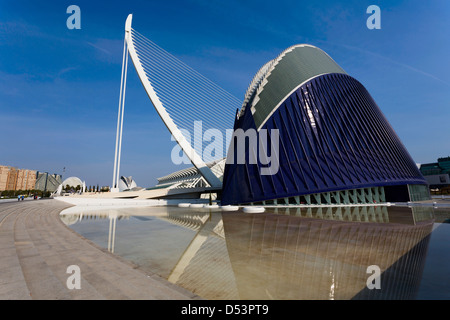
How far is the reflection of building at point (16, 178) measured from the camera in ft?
357

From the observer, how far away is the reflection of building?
4278 inches

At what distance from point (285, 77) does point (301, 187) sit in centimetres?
1780

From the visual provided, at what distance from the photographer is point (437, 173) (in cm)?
10062

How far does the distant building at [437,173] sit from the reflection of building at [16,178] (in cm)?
18503

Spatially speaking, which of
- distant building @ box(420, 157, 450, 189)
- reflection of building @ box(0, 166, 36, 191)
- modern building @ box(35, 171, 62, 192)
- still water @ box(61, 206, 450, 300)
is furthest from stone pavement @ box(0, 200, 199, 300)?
modern building @ box(35, 171, 62, 192)

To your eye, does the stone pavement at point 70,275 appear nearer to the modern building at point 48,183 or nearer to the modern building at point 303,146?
the modern building at point 303,146

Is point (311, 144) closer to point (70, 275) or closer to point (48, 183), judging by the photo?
point (70, 275)

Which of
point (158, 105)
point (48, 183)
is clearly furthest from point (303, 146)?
point (48, 183)

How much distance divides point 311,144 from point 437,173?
372 feet

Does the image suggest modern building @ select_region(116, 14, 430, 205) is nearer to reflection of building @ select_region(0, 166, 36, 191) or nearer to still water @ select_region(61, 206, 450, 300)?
still water @ select_region(61, 206, 450, 300)

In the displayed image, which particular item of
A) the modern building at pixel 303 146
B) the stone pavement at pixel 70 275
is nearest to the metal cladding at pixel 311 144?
the modern building at pixel 303 146

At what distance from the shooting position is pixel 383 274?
17.8 ft
